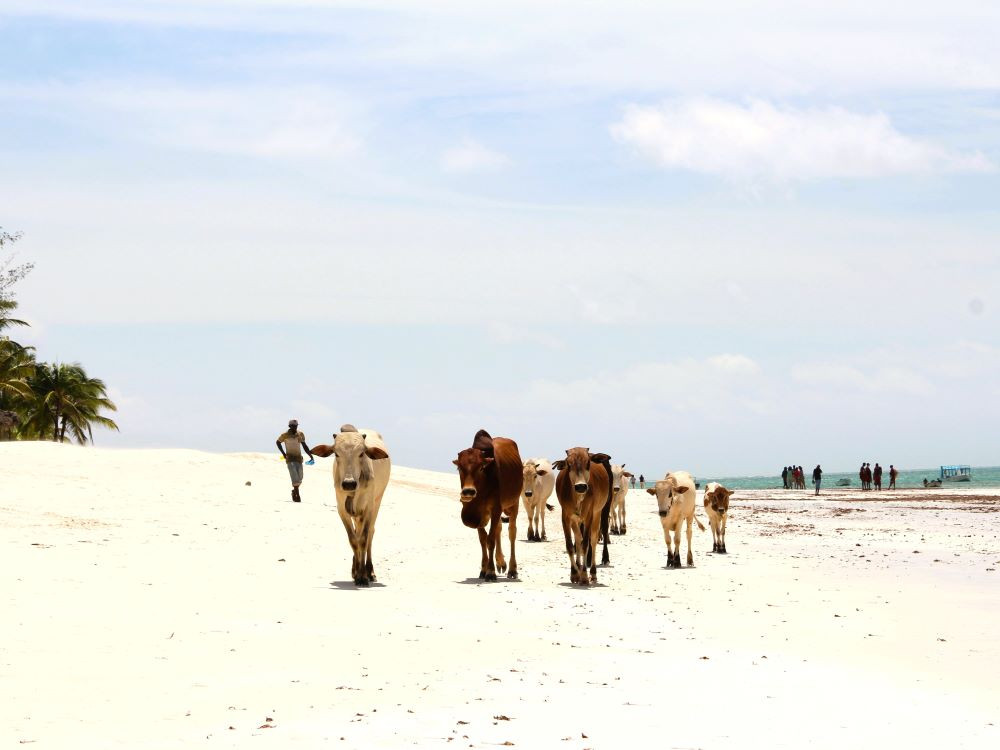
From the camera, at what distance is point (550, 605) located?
16.0m

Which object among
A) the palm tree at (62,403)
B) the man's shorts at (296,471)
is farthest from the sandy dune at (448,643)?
the palm tree at (62,403)

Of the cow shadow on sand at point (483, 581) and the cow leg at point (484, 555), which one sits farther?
the cow leg at point (484, 555)

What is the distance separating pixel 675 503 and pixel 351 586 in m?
7.45

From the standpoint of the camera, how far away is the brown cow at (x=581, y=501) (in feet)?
61.4

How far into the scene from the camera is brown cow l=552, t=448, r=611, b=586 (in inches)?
736

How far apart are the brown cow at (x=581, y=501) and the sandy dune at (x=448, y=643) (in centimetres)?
56

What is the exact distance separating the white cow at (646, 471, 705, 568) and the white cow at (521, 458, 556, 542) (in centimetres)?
539

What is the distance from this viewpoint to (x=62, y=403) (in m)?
64.0

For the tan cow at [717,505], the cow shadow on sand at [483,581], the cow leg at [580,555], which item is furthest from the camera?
the tan cow at [717,505]

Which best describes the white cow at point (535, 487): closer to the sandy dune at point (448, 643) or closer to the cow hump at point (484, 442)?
the sandy dune at point (448, 643)

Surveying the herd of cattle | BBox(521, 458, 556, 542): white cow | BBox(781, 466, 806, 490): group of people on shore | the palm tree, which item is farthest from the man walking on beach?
BBox(781, 466, 806, 490): group of people on shore

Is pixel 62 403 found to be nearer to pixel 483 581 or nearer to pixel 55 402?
pixel 55 402

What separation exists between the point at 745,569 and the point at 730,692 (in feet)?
41.8

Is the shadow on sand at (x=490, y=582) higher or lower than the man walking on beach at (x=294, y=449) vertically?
lower
